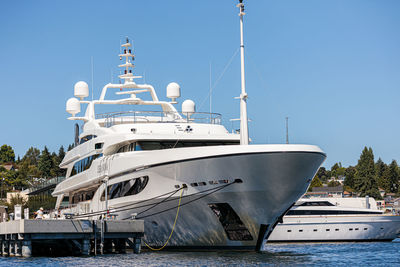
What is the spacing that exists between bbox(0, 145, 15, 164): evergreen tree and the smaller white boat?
4061 inches

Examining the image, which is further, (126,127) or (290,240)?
(290,240)

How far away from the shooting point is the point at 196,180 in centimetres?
2450

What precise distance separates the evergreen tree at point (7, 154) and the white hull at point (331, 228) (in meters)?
103

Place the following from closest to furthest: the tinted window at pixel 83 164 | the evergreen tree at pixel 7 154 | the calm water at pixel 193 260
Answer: the calm water at pixel 193 260
the tinted window at pixel 83 164
the evergreen tree at pixel 7 154

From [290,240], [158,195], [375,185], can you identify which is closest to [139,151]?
[158,195]

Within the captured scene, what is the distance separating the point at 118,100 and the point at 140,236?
11731mm

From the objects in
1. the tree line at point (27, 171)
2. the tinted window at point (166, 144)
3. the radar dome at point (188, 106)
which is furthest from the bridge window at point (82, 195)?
the tree line at point (27, 171)

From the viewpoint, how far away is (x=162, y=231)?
26.4 meters

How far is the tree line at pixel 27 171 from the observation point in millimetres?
98537

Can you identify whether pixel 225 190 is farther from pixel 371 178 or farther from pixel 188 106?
pixel 371 178

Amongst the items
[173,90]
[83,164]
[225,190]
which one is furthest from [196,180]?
[173,90]

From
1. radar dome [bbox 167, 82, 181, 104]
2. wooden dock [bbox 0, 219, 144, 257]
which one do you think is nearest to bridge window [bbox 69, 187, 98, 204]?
wooden dock [bbox 0, 219, 144, 257]

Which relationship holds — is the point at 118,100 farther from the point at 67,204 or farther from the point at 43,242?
the point at 43,242

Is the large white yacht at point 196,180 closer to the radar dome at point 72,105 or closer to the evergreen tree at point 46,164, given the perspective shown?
the radar dome at point 72,105
